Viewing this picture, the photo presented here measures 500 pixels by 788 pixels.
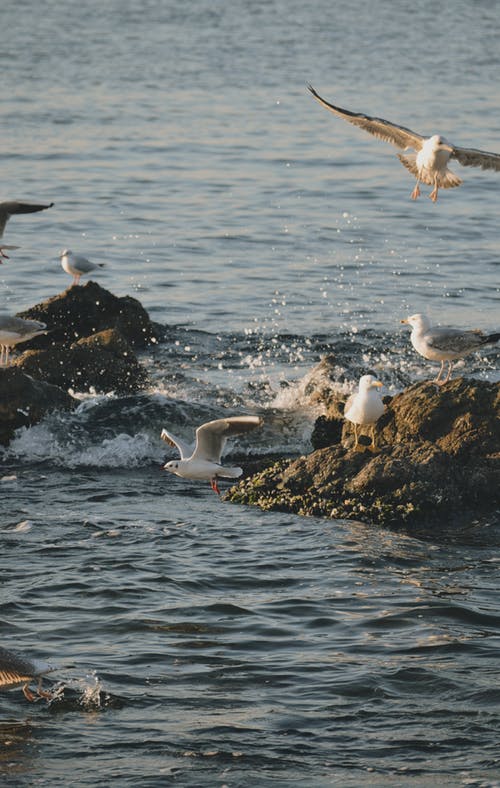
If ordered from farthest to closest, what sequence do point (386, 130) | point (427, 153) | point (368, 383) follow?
1. point (427, 153)
2. point (386, 130)
3. point (368, 383)

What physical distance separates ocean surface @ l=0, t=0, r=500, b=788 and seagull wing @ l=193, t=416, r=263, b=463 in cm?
72

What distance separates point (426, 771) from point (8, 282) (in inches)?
612

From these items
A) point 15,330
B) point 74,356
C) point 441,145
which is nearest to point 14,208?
point 15,330

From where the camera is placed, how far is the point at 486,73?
4281 centimetres

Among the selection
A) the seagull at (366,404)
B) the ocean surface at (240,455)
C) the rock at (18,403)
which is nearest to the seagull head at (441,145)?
the ocean surface at (240,455)

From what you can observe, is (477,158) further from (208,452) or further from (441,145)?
(208,452)

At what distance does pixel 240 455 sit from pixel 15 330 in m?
3.17

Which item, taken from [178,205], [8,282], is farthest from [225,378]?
[178,205]

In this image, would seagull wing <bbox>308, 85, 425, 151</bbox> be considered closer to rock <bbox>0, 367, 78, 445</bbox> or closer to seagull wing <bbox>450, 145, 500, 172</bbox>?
seagull wing <bbox>450, 145, 500, 172</bbox>

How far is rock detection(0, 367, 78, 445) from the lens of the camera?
48.1 feet

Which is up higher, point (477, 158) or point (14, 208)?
point (477, 158)

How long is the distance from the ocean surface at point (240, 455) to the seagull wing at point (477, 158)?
3.09m

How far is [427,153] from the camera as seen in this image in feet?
49.0

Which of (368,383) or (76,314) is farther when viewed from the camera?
(76,314)
